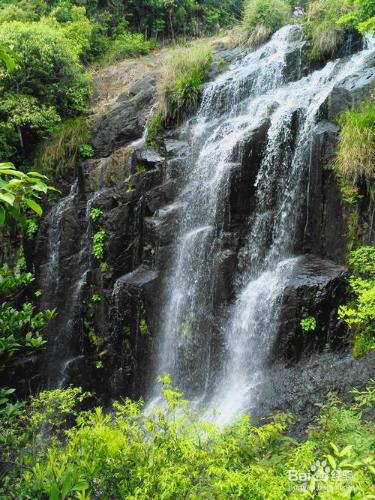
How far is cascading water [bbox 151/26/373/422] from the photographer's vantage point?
759 centimetres

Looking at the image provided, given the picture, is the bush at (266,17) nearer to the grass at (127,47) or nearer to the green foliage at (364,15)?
the grass at (127,47)

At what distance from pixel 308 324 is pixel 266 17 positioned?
10.8m

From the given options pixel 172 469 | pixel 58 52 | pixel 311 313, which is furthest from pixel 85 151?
pixel 172 469

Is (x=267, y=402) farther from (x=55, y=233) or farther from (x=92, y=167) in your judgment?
(x=92, y=167)

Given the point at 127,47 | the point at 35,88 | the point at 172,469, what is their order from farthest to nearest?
the point at 127,47, the point at 35,88, the point at 172,469

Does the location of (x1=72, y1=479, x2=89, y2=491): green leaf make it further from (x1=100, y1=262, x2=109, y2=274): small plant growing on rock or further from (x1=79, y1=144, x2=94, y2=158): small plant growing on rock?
(x1=79, y1=144, x2=94, y2=158): small plant growing on rock

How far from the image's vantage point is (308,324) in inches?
273

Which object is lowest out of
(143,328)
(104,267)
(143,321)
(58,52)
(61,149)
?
(143,328)

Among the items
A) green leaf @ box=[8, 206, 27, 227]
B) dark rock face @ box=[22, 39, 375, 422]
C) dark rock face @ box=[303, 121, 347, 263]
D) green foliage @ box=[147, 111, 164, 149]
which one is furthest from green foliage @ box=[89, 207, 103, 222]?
green leaf @ box=[8, 206, 27, 227]

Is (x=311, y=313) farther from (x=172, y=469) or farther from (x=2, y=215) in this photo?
(x=2, y=215)

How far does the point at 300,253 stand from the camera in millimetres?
8055

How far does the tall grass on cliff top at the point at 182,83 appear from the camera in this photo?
11781 millimetres

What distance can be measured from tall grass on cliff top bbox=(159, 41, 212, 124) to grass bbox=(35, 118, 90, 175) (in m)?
2.51

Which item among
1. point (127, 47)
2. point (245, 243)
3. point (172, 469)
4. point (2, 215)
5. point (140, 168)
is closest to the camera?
point (2, 215)
